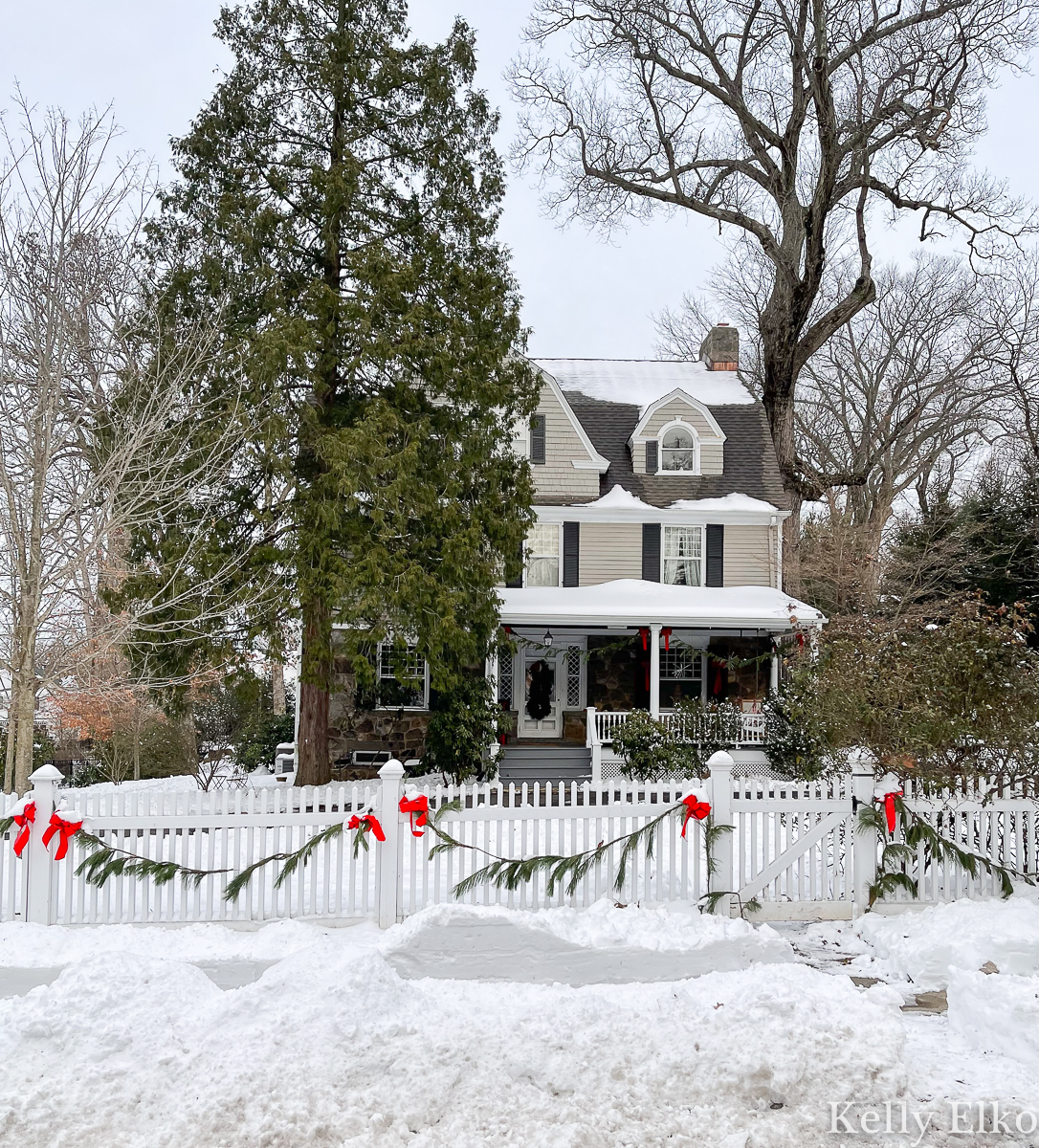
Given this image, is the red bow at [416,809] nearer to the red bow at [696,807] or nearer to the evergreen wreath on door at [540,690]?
the red bow at [696,807]

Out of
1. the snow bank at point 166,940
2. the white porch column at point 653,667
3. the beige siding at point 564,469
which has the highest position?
the beige siding at point 564,469

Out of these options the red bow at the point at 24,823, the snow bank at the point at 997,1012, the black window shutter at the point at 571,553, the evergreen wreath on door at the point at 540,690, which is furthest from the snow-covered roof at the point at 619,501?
the snow bank at the point at 997,1012

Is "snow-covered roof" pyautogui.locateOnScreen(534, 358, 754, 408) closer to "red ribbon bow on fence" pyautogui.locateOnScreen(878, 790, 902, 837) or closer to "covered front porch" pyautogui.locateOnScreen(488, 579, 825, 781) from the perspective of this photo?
"covered front porch" pyautogui.locateOnScreen(488, 579, 825, 781)

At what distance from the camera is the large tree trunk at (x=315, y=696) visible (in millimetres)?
12188

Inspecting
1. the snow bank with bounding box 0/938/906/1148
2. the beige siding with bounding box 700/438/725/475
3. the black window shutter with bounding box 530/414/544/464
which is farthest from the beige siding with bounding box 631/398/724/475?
the snow bank with bounding box 0/938/906/1148

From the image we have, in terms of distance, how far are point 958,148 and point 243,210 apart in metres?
16.4

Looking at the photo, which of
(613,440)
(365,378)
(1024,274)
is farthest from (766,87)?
(365,378)

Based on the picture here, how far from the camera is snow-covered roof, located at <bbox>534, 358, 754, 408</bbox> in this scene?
70.0ft

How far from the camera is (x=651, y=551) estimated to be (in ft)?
62.3

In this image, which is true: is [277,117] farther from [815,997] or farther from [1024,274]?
[1024,274]

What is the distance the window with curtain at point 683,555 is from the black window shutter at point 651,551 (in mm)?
191

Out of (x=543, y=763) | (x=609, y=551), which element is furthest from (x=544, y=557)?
(x=543, y=763)

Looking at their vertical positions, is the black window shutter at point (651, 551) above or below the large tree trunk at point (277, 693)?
above

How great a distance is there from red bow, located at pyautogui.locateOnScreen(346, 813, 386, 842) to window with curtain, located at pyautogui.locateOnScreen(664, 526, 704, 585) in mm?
12631
